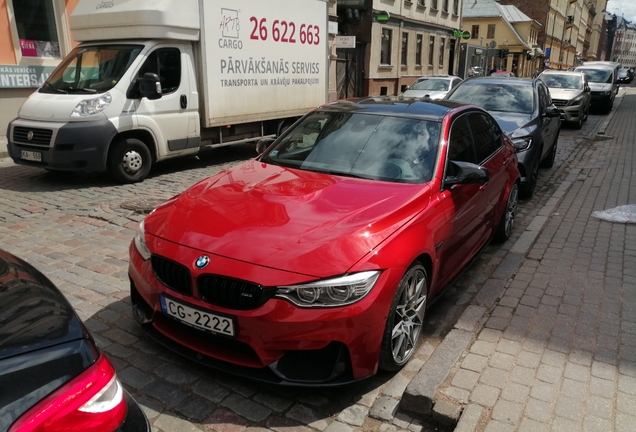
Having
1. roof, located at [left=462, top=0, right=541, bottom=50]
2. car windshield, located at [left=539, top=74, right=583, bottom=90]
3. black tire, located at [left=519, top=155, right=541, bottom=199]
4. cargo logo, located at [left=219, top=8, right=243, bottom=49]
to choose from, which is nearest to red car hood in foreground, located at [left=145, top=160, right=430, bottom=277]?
black tire, located at [left=519, top=155, right=541, bottom=199]

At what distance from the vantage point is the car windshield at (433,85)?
67.3 ft

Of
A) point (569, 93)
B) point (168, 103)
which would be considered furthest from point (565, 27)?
point (168, 103)

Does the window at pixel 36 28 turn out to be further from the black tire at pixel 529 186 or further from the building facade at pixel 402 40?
the building facade at pixel 402 40

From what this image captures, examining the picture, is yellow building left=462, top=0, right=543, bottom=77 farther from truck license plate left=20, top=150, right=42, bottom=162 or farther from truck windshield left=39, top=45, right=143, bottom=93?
truck license plate left=20, top=150, right=42, bottom=162

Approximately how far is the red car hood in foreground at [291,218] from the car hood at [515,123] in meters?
4.79

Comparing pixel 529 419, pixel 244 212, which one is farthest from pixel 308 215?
pixel 529 419

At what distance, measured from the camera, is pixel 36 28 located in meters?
12.1

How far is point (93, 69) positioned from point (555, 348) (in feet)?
25.9

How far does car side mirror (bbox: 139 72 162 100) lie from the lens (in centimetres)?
812

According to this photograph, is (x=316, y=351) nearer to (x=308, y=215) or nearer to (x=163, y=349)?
(x=308, y=215)

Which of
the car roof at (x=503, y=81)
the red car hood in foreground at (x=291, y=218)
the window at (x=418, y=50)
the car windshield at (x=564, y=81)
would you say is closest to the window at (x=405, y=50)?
the window at (x=418, y=50)

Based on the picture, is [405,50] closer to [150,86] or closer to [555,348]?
[150,86]

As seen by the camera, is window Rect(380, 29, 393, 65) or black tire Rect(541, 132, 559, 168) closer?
black tire Rect(541, 132, 559, 168)

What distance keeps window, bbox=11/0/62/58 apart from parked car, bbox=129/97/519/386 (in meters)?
10.3
